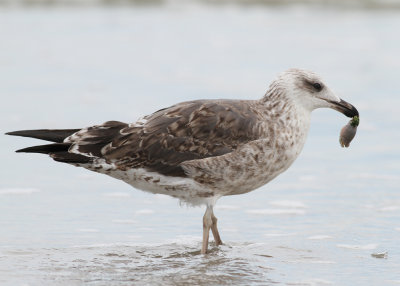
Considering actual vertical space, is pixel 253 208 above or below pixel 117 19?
below

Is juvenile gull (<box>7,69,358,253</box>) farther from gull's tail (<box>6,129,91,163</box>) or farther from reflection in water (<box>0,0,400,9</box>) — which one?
reflection in water (<box>0,0,400,9</box>)

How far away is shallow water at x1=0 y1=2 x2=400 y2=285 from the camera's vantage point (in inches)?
260

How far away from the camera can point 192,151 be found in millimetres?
6969

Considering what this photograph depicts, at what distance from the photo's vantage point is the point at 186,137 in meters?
7.00

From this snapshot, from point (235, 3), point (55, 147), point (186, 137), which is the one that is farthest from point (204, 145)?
point (235, 3)

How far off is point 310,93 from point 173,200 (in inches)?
72.7

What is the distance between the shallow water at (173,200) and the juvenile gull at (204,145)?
533mm

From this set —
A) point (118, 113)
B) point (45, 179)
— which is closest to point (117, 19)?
point (118, 113)

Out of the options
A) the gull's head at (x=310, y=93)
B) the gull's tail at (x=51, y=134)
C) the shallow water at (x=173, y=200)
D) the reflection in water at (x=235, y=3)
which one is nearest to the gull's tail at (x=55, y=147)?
the gull's tail at (x=51, y=134)

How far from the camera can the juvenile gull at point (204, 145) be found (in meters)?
6.91

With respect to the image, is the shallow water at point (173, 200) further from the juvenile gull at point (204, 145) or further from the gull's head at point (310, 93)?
the gull's head at point (310, 93)

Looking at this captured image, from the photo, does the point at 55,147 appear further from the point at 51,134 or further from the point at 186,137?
the point at 186,137

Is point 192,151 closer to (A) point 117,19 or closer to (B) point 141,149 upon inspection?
(B) point 141,149

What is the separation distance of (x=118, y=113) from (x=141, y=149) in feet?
15.3
